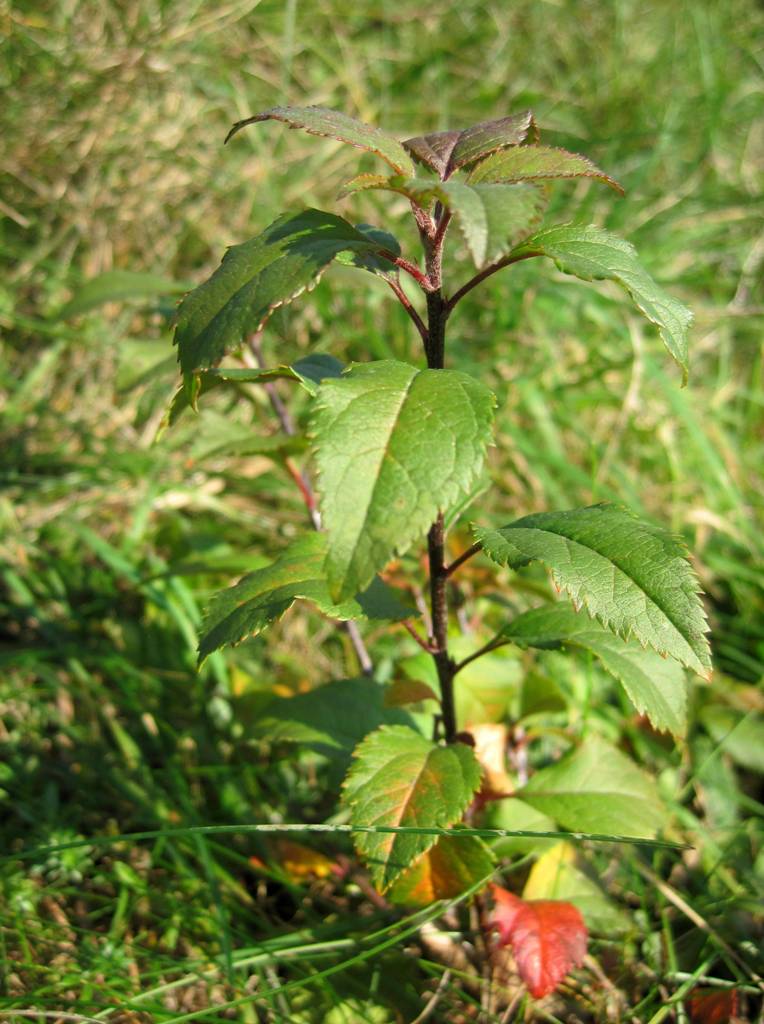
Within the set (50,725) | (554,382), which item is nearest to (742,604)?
(554,382)

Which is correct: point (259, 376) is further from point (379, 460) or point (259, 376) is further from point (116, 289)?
point (116, 289)

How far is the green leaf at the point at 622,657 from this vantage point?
117 centimetres

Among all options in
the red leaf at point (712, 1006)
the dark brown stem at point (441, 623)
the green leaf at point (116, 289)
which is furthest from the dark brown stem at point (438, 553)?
the green leaf at point (116, 289)

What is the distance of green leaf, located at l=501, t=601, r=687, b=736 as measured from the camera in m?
1.17

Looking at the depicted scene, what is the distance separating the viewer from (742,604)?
2.21 m

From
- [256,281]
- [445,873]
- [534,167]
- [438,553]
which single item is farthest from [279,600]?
[534,167]

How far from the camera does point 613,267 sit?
99cm

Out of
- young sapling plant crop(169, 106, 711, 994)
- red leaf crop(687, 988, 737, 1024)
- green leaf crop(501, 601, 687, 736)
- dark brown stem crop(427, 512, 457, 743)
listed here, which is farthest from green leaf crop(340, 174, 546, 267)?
red leaf crop(687, 988, 737, 1024)

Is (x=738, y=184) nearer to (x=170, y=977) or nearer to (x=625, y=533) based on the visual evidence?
(x=625, y=533)

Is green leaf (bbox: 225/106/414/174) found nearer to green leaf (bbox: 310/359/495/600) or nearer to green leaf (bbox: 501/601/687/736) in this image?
green leaf (bbox: 310/359/495/600)

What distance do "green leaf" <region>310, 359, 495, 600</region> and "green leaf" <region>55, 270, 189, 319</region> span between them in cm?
91

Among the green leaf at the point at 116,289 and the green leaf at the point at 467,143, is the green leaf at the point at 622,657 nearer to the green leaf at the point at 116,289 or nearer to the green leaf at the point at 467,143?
the green leaf at the point at 467,143

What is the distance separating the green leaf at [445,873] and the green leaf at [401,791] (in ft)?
0.28

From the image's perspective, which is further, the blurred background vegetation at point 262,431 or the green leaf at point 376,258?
the blurred background vegetation at point 262,431
